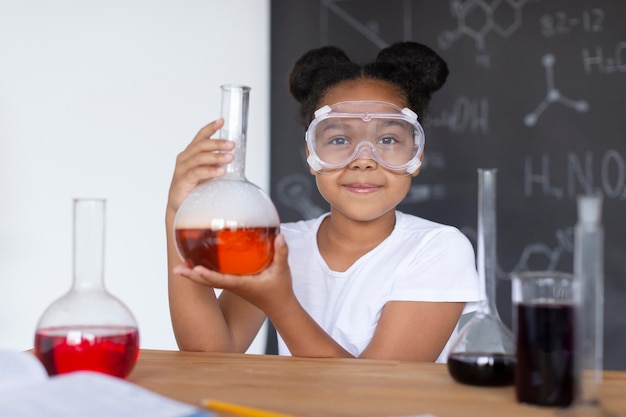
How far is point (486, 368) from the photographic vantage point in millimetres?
1062

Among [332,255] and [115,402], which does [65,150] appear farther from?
[115,402]

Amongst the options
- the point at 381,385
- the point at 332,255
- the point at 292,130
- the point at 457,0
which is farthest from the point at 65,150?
the point at 381,385

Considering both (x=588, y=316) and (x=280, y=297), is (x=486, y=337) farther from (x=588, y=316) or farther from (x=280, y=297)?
(x=280, y=297)

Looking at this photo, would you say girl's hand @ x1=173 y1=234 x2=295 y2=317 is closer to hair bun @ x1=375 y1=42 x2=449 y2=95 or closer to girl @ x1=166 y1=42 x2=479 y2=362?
girl @ x1=166 y1=42 x2=479 y2=362

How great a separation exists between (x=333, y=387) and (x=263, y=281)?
0.26m

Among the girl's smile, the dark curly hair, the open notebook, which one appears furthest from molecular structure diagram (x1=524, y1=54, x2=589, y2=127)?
the open notebook

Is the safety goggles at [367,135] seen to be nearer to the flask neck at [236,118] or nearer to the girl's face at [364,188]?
the girl's face at [364,188]

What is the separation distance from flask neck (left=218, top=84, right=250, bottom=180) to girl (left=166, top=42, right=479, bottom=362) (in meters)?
0.07

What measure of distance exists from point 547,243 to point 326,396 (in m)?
2.27

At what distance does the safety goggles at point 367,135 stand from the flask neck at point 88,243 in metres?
0.72

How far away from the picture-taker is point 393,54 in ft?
6.90

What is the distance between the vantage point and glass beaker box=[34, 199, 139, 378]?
1049 mm

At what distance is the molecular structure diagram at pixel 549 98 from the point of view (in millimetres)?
3082

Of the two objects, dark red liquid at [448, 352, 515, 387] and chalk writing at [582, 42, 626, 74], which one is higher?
chalk writing at [582, 42, 626, 74]
